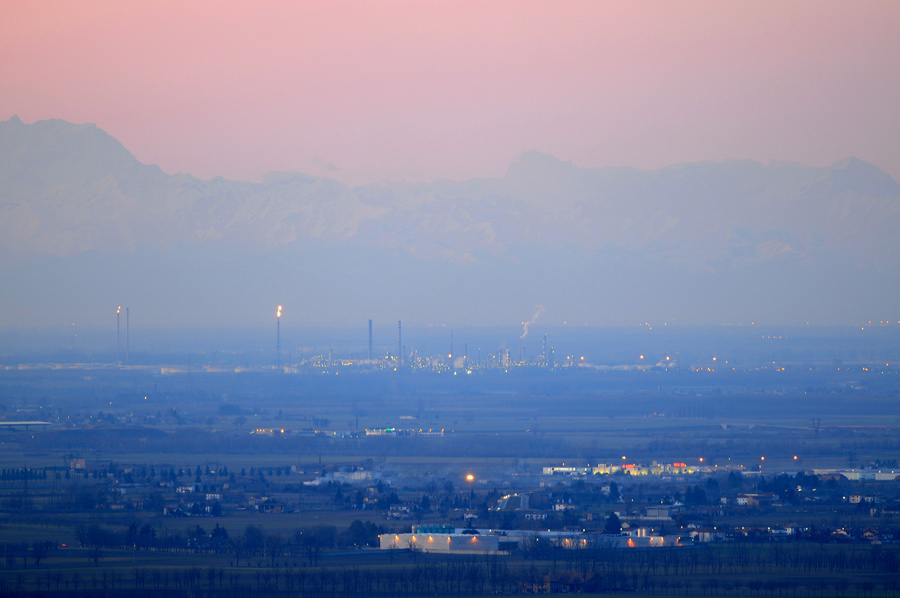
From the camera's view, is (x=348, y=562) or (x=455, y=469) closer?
(x=348, y=562)

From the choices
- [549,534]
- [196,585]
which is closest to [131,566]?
[196,585]

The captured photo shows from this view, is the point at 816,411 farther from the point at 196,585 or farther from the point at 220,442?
the point at 196,585

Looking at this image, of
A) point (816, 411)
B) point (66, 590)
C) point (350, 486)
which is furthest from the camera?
point (816, 411)

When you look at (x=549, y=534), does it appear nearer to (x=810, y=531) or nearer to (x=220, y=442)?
(x=810, y=531)

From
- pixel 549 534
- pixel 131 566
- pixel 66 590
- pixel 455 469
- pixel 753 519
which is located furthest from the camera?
pixel 455 469

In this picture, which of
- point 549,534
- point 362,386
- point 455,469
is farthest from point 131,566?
point 362,386

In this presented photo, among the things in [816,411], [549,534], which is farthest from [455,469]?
[816,411]

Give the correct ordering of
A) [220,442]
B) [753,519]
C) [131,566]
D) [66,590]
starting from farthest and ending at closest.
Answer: [220,442], [753,519], [131,566], [66,590]

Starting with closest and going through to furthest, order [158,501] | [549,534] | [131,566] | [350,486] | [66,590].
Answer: [66,590], [131,566], [549,534], [158,501], [350,486]

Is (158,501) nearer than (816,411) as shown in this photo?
Yes
